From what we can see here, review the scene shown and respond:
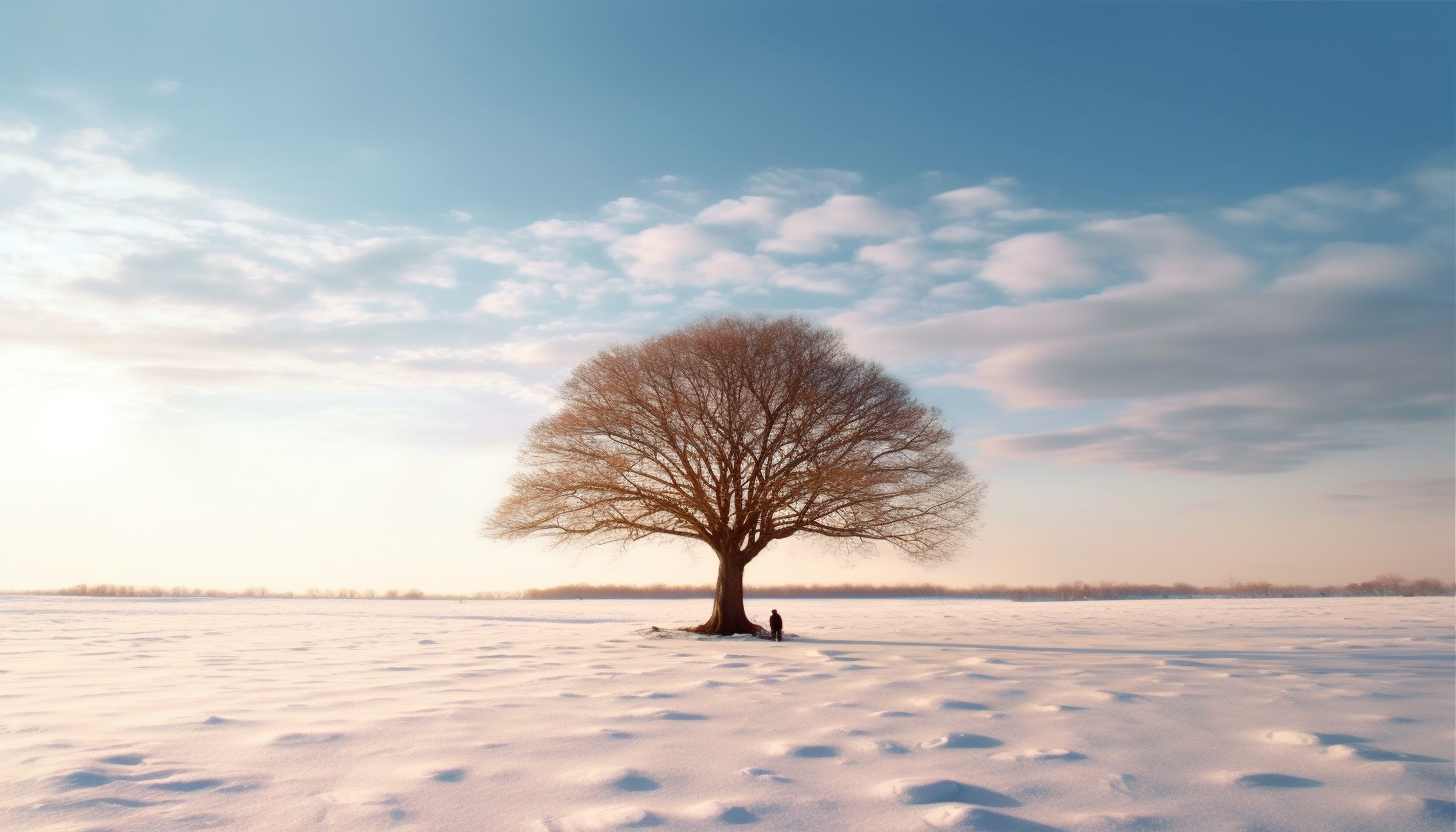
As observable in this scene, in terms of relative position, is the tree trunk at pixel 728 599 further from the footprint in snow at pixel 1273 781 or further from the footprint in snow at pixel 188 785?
the footprint in snow at pixel 188 785

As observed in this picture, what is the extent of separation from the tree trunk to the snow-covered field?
30.3 feet

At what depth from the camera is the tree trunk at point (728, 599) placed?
26453 millimetres

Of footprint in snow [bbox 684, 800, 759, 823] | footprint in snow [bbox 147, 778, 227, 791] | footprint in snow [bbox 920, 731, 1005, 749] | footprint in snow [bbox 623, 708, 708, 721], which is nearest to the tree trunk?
footprint in snow [bbox 623, 708, 708, 721]

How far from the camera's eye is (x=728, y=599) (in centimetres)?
2650

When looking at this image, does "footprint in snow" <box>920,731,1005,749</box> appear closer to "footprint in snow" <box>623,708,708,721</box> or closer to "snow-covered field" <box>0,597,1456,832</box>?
"snow-covered field" <box>0,597,1456,832</box>

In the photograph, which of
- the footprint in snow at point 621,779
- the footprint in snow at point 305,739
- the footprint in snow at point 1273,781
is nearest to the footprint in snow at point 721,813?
the footprint in snow at point 621,779

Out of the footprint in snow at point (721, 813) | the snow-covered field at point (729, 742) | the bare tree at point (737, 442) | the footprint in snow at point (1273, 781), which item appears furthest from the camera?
the bare tree at point (737, 442)

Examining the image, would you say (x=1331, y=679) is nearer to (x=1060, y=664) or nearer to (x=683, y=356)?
(x=1060, y=664)

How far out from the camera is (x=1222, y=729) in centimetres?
905

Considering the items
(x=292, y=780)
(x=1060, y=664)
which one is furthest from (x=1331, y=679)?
(x=292, y=780)

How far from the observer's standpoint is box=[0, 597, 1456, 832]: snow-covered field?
231 inches

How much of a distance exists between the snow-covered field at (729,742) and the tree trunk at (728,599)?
9.24 m

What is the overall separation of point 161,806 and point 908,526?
71.1ft

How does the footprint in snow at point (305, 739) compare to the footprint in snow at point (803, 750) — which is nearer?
the footprint in snow at point (803, 750)
